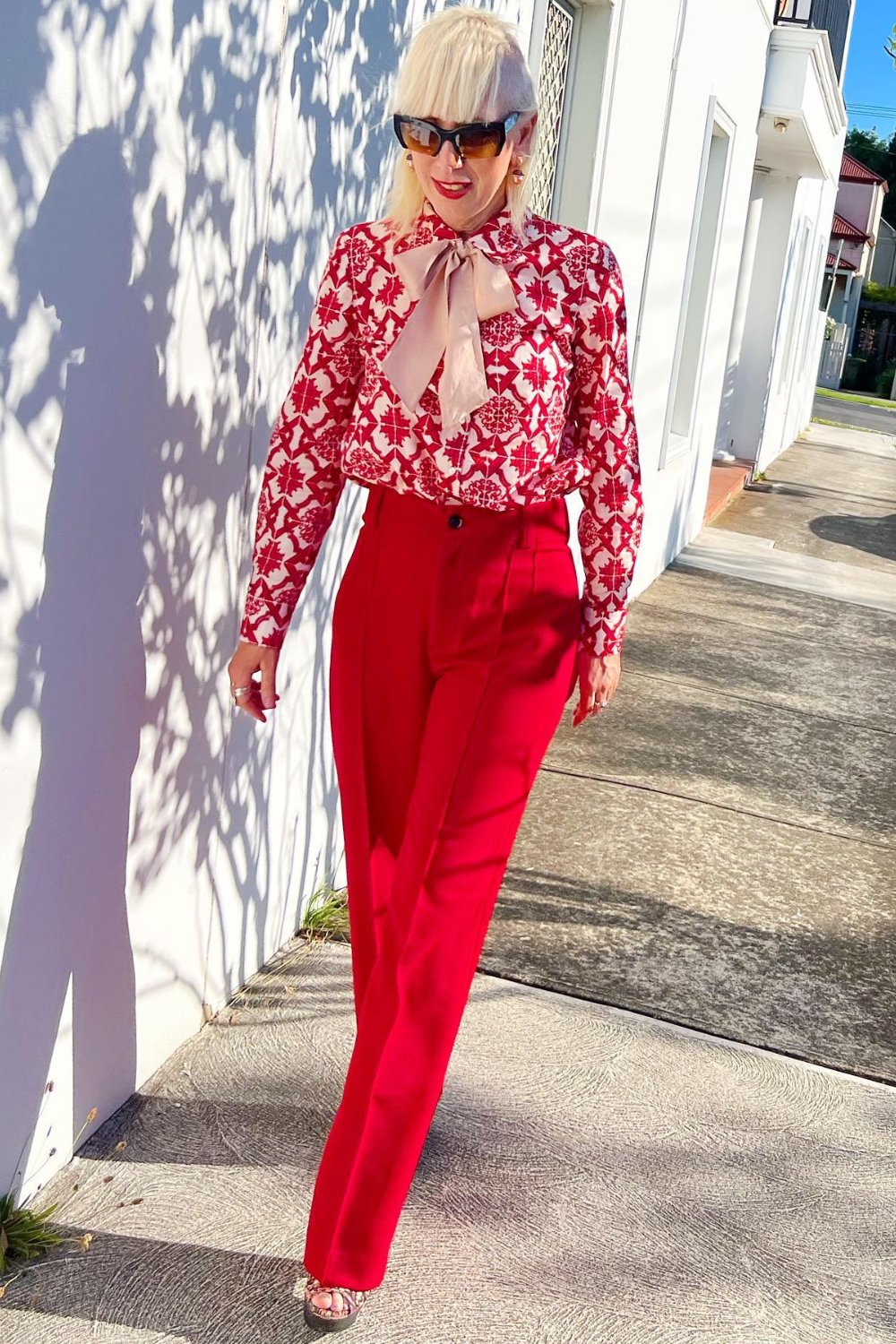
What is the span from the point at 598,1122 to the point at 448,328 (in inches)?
70.6

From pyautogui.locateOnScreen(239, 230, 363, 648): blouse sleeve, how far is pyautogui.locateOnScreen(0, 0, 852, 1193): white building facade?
0.23 meters

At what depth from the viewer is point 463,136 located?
2.30 metres

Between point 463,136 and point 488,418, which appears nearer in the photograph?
point 463,136

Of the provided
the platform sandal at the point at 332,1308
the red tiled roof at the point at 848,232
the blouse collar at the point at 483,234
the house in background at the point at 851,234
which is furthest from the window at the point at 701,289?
the red tiled roof at the point at 848,232

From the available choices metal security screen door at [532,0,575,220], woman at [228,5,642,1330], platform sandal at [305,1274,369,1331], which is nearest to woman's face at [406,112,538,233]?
woman at [228,5,642,1330]

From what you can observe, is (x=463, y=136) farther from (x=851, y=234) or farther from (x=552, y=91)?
(x=851, y=234)

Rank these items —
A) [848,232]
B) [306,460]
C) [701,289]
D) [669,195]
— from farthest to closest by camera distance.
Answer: [848,232] < [701,289] < [669,195] < [306,460]

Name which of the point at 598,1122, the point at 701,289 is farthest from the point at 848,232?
the point at 598,1122

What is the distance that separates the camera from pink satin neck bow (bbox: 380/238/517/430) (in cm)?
237

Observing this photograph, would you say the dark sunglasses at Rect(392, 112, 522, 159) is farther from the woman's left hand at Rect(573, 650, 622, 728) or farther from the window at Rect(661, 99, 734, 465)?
the window at Rect(661, 99, 734, 465)

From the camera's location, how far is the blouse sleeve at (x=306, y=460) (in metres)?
2.52

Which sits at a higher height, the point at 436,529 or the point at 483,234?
the point at 483,234

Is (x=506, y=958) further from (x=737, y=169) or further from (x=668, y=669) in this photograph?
(x=737, y=169)

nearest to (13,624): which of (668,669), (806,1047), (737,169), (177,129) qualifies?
(177,129)
